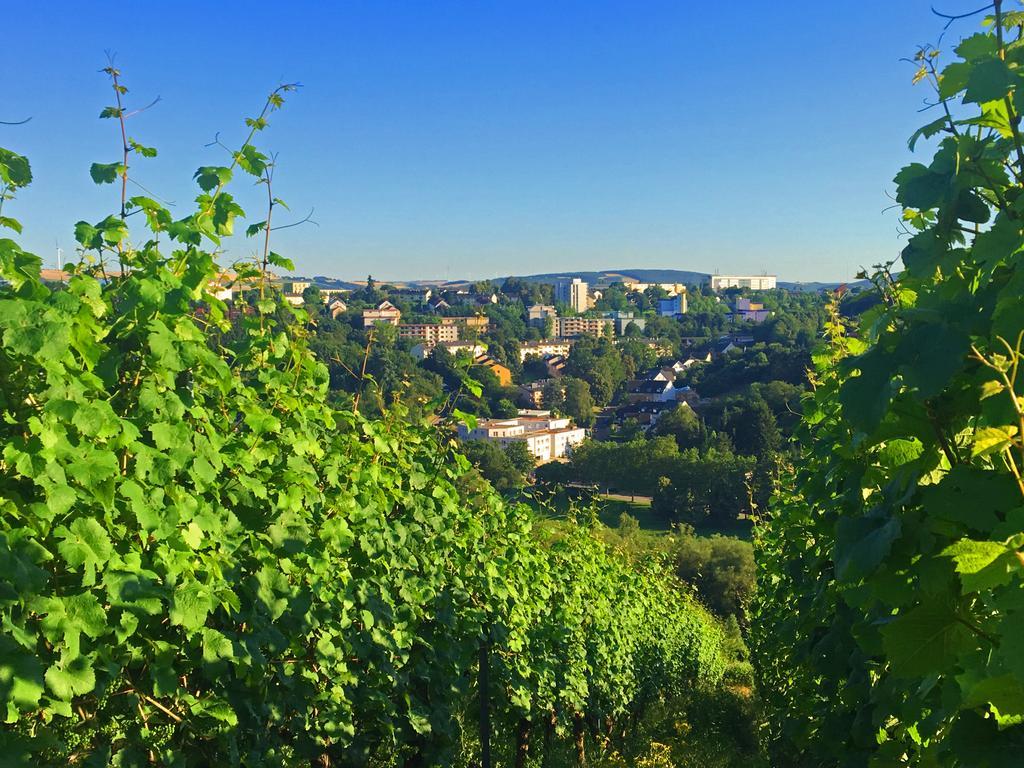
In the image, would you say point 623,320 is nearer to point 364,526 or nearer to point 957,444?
point 364,526

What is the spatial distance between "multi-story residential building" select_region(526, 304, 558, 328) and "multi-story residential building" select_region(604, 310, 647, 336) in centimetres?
979

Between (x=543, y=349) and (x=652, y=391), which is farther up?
(x=543, y=349)

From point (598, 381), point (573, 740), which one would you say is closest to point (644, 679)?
point (573, 740)

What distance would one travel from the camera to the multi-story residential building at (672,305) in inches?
5722

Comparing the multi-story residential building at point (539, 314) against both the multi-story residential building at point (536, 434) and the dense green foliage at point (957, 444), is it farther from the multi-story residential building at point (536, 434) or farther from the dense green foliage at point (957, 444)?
the dense green foliage at point (957, 444)

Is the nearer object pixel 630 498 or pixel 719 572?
pixel 719 572

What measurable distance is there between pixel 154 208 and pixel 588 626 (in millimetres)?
5097

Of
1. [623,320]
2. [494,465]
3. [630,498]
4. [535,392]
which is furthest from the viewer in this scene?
[623,320]

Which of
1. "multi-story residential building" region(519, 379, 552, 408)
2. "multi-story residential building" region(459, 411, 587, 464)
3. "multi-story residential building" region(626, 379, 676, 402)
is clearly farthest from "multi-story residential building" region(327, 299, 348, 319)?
"multi-story residential building" region(626, 379, 676, 402)

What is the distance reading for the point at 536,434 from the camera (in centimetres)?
5734

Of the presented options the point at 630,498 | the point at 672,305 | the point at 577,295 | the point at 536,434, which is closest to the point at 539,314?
the point at 672,305

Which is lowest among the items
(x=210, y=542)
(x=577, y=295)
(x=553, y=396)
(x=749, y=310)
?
(x=553, y=396)

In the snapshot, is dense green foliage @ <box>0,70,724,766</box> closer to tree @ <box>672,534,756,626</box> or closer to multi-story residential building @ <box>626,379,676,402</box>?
tree @ <box>672,534,756,626</box>

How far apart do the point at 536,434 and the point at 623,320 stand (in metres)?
78.6
